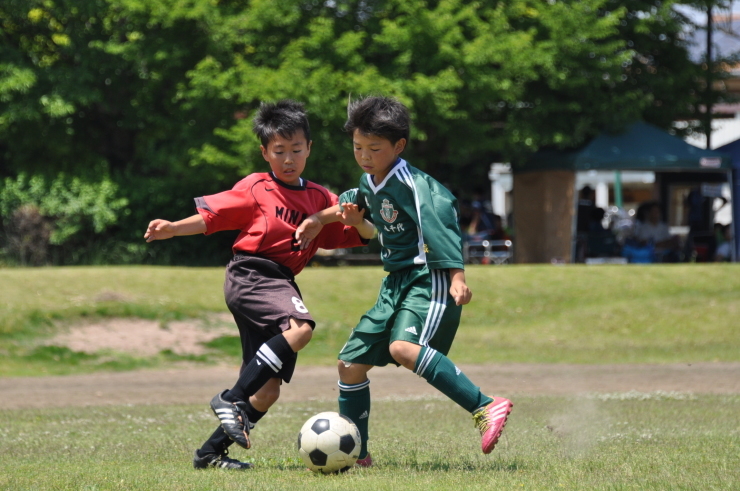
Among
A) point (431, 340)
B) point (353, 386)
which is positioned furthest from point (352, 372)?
point (431, 340)

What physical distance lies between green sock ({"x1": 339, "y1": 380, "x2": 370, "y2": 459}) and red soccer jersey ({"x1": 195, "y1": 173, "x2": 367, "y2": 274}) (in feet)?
Answer: 2.41

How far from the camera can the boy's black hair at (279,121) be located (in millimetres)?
5359

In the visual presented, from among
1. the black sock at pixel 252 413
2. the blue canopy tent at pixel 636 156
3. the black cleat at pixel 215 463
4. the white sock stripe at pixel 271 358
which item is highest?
the blue canopy tent at pixel 636 156

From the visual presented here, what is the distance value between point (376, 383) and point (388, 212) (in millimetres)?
6278

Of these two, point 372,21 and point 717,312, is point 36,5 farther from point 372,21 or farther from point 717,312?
point 717,312

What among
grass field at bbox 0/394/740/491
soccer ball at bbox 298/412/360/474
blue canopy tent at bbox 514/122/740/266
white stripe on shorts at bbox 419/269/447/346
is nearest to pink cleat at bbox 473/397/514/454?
grass field at bbox 0/394/740/491

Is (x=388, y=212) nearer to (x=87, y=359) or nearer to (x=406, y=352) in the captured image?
(x=406, y=352)

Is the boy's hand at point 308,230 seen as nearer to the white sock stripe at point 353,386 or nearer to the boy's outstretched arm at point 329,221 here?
the boy's outstretched arm at point 329,221

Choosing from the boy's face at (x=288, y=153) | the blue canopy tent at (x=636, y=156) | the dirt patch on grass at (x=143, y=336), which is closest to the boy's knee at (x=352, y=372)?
the boy's face at (x=288, y=153)

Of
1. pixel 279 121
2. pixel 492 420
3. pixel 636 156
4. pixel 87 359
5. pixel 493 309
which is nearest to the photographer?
pixel 492 420

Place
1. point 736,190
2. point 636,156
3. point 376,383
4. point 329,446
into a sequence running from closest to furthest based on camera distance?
1. point 329,446
2. point 376,383
3. point 636,156
4. point 736,190

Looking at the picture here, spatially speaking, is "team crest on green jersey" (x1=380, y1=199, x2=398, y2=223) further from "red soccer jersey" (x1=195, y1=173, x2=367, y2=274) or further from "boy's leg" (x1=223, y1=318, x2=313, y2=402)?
"boy's leg" (x1=223, y1=318, x2=313, y2=402)

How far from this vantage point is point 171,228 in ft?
17.3

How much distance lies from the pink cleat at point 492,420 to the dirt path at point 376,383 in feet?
15.6
